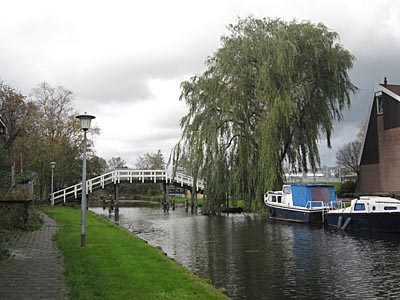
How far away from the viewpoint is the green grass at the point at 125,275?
805 centimetres

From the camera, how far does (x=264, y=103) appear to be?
30.9 m

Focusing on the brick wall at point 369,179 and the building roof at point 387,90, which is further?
Result: the brick wall at point 369,179

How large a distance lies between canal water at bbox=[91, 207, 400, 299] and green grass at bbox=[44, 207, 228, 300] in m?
1.20

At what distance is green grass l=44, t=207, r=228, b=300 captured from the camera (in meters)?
8.05

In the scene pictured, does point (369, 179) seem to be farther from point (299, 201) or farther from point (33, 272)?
point (33, 272)

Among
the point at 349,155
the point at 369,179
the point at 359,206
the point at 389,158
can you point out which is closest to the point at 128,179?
the point at 369,179

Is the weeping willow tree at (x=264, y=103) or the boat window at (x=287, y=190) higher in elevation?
the weeping willow tree at (x=264, y=103)

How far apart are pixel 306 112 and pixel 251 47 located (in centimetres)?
563

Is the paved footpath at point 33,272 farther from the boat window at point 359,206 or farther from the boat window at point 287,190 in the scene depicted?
the boat window at point 287,190

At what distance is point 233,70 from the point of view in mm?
30578

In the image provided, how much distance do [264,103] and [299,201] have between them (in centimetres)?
691

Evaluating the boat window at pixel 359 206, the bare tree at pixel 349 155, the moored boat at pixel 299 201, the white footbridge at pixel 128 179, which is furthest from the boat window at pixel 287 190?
the bare tree at pixel 349 155

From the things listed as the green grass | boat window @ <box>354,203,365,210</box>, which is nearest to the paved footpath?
the green grass

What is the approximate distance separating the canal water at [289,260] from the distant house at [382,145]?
14367 mm
